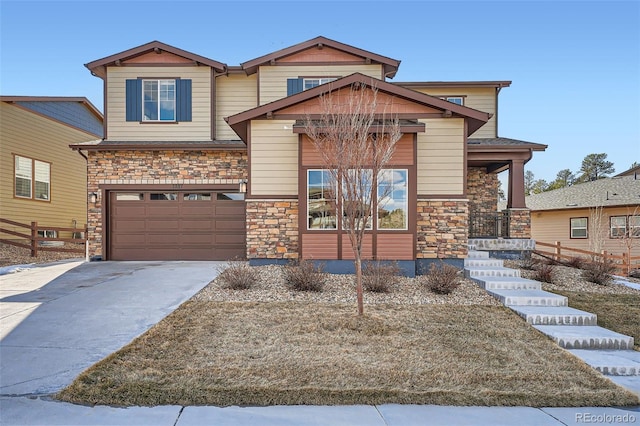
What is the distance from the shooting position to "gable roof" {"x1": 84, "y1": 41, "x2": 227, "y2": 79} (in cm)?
1250

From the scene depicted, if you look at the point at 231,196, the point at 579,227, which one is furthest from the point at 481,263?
the point at 579,227

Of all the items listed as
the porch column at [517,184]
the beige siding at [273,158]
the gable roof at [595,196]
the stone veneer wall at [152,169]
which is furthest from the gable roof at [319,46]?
the gable roof at [595,196]

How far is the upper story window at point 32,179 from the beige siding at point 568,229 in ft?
76.7

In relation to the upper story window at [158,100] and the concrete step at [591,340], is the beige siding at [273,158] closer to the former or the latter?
the upper story window at [158,100]

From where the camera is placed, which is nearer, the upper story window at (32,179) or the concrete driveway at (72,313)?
the concrete driveway at (72,313)

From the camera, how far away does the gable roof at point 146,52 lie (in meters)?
12.5

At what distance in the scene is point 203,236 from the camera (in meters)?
12.3

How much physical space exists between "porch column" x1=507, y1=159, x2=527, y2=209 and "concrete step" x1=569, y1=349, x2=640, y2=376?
25.4 ft

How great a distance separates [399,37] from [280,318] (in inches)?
518

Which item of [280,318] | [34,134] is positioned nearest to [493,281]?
[280,318]

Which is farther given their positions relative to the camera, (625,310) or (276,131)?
(276,131)

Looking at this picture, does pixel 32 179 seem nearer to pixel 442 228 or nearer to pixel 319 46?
pixel 319 46

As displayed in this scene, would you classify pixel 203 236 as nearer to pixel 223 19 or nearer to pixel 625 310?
pixel 223 19

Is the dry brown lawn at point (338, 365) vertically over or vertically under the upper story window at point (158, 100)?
under
